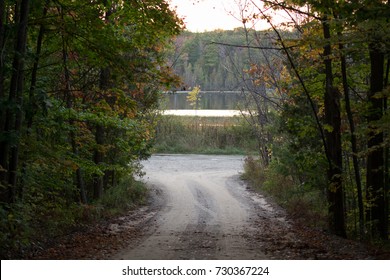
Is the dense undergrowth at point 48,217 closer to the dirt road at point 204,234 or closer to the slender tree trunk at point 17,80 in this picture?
the dirt road at point 204,234

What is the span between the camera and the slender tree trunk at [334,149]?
9789mm

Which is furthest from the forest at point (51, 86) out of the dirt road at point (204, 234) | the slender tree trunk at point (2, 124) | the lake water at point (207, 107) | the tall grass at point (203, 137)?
the tall grass at point (203, 137)

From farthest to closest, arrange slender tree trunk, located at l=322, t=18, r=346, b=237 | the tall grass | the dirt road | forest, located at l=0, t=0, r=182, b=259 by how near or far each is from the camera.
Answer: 1. the tall grass
2. slender tree trunk, located at l=322, t=18, r=346, b=237
3. the dirt road
4. forest, located at l=0, t=0, r=182, b=259

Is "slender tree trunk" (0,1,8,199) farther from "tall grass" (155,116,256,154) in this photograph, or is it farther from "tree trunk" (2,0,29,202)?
"tall grass" (155,116,256,154)

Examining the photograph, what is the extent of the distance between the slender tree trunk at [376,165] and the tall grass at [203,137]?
24929 mm

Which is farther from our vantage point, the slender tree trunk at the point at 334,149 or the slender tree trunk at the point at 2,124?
the slender tree trunk at the point at 334,149

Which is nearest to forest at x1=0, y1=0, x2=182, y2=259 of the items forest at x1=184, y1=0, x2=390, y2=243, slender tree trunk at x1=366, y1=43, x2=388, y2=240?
forest at x1=184, y1=0, x2=390, y2=243

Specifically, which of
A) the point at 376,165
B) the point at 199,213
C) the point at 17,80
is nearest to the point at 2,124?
the point at 17,80

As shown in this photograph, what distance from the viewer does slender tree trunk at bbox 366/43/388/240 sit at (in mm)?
9477

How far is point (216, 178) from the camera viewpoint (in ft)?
77.5

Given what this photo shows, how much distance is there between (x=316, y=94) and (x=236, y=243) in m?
3.97

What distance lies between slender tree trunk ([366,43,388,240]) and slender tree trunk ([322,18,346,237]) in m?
0.61

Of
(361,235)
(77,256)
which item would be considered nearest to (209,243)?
(77,256)

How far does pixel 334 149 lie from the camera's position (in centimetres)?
1036
